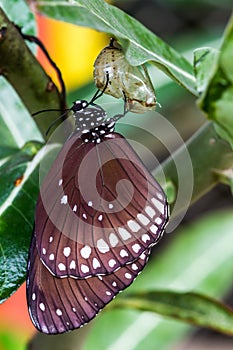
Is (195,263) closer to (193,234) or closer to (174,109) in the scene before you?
(193,234)

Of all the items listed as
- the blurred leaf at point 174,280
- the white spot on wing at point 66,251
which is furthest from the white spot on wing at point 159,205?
the blurred leaf at point 174,280

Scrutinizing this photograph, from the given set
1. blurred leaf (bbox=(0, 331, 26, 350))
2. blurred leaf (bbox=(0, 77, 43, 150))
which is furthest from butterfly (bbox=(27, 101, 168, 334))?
blurred leaf (bbox=(0, 331, 26, 350))

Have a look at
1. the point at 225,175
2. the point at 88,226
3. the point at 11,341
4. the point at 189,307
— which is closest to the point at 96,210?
the point at 88,226

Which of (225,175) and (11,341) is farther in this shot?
(11,341)

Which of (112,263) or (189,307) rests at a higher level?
(112,263)

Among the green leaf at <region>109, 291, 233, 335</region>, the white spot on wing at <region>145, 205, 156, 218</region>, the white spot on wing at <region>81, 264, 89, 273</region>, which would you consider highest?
the white spot on wing at <region>145, 205, 156, 218</region>

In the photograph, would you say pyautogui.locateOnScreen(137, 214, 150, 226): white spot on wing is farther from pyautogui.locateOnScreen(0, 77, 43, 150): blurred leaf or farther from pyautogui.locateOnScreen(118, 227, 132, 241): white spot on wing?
pyautogui.locateOnScreen(0, 77, 43, 150): blurred leaf

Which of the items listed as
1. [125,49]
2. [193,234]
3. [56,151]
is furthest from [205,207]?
[125,49]

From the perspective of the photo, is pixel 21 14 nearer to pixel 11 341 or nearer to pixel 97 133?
pixel 97 133
